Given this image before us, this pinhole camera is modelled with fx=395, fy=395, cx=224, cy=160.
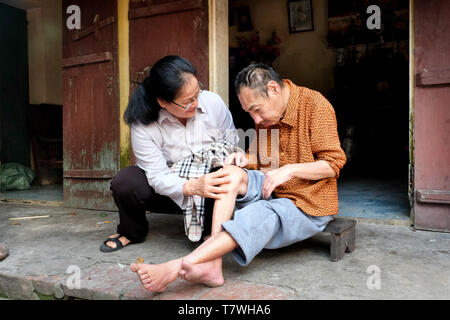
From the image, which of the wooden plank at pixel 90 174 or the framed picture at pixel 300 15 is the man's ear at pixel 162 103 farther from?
the framed picture at pixel 300 15

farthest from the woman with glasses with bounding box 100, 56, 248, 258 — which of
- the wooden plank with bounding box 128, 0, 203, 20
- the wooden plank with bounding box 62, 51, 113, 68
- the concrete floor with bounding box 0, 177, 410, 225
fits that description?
the wooden plank with bounding box 62, 51, 113, 68

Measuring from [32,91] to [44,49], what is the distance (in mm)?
675

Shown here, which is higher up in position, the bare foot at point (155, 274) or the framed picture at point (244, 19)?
the framed picture at point (244, 19)

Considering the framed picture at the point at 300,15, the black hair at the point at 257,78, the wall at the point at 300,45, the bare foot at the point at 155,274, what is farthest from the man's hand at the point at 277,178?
the framed picture at the point at 300,15

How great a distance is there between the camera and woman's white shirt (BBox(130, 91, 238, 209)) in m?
2.39

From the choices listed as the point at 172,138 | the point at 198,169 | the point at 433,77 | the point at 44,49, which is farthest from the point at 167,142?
the point at 44,49

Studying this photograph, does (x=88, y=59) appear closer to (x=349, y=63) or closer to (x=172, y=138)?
(x=172, y=138)

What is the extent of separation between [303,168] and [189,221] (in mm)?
731

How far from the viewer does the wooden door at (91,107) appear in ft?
12.6

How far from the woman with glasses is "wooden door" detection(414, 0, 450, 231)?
4.65ft

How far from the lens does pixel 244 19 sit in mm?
8008

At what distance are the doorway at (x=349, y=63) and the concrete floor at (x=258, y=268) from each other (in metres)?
3.27

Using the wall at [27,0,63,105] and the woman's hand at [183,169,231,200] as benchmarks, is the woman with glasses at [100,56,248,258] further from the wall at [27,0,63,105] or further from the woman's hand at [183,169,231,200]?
the wall at [27,0,63,105]
